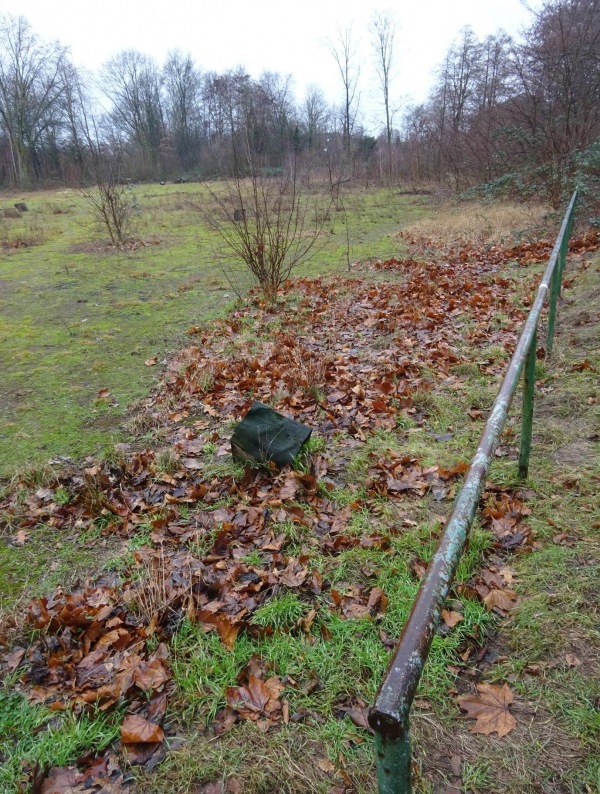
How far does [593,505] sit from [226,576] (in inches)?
82.3

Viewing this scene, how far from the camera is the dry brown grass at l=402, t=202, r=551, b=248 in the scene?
11977 mm

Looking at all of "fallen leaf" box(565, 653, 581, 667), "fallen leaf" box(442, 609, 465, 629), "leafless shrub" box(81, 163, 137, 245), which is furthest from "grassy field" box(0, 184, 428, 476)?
"fallen leaf" box(565, 653, 581, 667)

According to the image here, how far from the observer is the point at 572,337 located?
202 inches

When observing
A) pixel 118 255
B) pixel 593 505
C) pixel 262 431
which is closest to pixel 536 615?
pixel 593 505

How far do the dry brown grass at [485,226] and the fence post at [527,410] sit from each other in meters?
9.80

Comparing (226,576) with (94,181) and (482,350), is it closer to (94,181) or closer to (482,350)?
(482,350)

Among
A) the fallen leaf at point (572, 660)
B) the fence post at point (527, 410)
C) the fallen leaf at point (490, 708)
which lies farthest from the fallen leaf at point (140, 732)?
the fence post at point (527, 410)

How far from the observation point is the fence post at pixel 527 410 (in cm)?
275

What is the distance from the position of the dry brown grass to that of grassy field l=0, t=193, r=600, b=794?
23.5 feet

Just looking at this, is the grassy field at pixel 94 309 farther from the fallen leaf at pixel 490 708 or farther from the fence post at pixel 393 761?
the fence post at pixel 393 761

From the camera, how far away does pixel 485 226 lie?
13172 mm

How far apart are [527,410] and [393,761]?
2481 mm

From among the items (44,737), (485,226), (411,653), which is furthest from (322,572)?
(485,226)

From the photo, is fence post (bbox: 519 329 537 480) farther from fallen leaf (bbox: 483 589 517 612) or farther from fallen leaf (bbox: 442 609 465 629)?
fallen leaf (bbox: 442 609 465 629)
